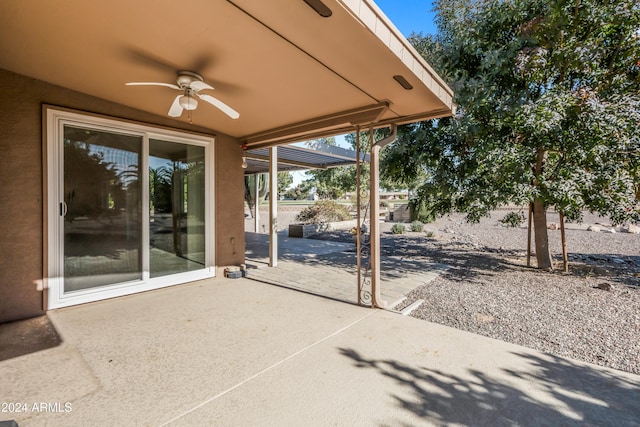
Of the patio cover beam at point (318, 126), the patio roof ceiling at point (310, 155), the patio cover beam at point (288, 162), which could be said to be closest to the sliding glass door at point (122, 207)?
the patio cover beam at point (318, 126)

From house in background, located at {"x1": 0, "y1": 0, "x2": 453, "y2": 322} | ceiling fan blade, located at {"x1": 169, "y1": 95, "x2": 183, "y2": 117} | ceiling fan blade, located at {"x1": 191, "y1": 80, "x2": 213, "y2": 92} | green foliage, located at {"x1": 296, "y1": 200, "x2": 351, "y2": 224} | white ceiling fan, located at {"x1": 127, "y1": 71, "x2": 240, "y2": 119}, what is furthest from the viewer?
green foliage, located at {"x1": 296, "y1": 200, "x2": 351, "y2": 224}

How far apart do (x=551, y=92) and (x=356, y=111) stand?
3.24m

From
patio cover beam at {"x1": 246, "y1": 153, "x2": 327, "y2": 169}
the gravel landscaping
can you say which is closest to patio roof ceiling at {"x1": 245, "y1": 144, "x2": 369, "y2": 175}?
patio cover beam at {"x1": 246, "y1": 153, "x2": 327, "y2": 169}

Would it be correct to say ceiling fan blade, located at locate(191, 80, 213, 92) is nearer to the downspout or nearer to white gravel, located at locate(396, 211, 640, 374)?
the downspout

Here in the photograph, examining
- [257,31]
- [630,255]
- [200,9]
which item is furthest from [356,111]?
[630,255]

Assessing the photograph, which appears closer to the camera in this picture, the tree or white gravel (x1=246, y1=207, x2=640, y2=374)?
white gravel (x1=246, y1=207, x2=640, y2=374)

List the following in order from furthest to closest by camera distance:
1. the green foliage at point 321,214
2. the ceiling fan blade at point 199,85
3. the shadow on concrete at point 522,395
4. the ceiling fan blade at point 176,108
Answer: the green foliage at point 321,214
the ceiling fan blade at point 176,108
the ceiling fan blade at point 199,85
the shadow on concrete at point 522,395

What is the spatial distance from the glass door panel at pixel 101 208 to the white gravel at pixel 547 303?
3.74 m

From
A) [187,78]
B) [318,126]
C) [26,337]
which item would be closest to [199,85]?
[187,78]

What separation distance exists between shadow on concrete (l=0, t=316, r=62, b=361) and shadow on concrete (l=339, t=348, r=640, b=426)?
8.95 ft

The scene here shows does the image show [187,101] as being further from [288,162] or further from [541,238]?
[541,238]

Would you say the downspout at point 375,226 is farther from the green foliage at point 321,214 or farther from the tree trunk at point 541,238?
the green foliage at point 321,214

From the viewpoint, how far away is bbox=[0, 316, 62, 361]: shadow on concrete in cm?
249

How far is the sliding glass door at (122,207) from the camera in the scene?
134 inches
